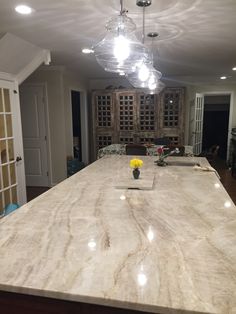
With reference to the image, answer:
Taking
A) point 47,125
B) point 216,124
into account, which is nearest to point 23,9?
point 47,125

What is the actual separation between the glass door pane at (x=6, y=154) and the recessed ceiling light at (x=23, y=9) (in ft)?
4.74

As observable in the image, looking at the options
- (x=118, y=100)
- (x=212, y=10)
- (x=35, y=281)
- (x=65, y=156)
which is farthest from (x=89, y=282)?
(x=118, y=100)

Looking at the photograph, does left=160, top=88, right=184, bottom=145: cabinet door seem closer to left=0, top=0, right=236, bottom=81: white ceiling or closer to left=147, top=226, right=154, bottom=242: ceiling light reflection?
left=0, top=0, right=236, bottom=81: white ceiling

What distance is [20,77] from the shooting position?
3.68 metres

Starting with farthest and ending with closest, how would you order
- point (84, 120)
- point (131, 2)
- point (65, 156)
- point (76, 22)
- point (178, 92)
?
point (84, 120), point (178, 92), point (65, 156), point (76, 22), point (131, 2)

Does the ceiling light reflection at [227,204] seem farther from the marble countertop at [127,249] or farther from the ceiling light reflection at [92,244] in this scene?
the ceiling light reflection at [92,244]

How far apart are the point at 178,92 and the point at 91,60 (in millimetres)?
2570

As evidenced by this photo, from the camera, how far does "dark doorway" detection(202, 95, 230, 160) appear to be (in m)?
8.91

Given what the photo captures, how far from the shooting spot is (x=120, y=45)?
193 cm

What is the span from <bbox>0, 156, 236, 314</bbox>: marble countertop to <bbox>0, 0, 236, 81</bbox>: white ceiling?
1.46 meters

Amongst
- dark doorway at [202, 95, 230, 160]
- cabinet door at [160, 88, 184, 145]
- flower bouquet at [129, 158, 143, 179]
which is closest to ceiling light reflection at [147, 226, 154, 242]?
flower bouquet at [129, 158, 143, 179]

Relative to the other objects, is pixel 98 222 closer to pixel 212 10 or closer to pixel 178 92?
pixel 212 10

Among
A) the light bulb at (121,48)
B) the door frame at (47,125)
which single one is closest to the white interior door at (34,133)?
the door frame at (47,125)

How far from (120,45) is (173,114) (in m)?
4.48
